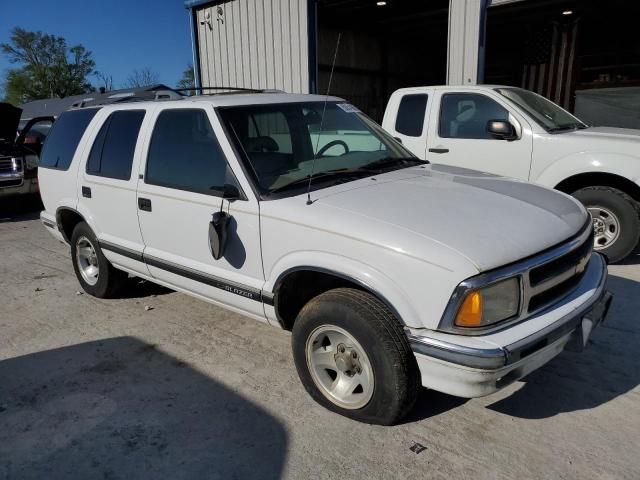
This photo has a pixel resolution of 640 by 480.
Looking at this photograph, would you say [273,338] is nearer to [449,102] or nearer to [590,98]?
[449,102]

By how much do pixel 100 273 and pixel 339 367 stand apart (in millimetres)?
2817

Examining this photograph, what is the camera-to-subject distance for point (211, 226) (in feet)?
10.4

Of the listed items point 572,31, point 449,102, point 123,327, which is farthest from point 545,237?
point 572,31

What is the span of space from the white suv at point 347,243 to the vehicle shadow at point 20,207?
21.0 feet

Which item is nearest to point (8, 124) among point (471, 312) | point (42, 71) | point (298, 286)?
point (298, 286)

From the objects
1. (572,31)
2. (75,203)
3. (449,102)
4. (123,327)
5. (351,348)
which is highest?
(572,31)

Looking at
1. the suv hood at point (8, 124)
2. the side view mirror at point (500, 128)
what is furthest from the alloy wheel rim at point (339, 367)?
the suv hood at point (8, 124)

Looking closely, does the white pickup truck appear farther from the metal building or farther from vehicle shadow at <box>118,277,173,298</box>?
vehicle shadow at <box>118,277,173,298</box>

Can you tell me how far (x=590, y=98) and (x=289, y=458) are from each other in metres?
14.1

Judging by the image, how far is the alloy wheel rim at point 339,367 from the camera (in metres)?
2.70

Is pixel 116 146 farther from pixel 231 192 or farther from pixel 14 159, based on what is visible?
pixel 14 159

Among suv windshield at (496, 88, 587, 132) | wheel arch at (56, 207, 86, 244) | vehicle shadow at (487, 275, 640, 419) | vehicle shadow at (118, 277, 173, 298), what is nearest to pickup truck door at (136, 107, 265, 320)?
vehicle shadow at (118, 277, 173, 298)

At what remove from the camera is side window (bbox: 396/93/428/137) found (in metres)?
6.30

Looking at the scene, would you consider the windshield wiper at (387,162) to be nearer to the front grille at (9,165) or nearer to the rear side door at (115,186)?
the rear side door at (115,186)
